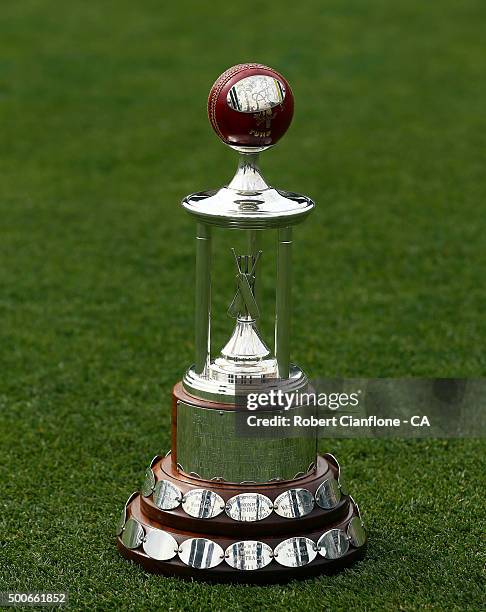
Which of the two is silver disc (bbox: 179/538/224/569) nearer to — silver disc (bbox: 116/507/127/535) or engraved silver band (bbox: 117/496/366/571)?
engraved silver band (bbox: 117/496/366/571)

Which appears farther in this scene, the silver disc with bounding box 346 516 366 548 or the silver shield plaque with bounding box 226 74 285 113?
the silver disc with bounding box 346 516 366 548

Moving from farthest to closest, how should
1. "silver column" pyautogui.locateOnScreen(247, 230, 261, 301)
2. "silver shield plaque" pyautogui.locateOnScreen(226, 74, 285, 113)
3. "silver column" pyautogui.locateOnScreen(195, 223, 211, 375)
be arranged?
"silver column" pyautogui.locateOnScreen(247, 230, 261, 301) → "silver column" pyautogui.locateOnScreen(195, 223, 211, 375) → "silver shield plaque" pyautogui.locateOnScreen(226, 74, 285, 113)

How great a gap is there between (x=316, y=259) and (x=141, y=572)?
10.1 feet

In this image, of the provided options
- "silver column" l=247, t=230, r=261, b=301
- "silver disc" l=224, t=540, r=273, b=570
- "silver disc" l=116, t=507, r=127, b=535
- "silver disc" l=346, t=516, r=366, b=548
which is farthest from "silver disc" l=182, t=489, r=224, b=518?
"silver column" l=247, t=230, r=261, b=301

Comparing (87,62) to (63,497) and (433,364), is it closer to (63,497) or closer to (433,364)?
(433,364)

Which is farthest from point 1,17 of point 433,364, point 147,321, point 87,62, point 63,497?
point 63,497

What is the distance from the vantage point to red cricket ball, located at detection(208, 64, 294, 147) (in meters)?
3.25

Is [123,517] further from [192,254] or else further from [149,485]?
[192,254]

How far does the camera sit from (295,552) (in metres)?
3.33

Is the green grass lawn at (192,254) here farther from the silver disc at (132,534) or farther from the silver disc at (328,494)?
the silver disc at (328,494)

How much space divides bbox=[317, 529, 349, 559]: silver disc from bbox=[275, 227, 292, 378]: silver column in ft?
1.49

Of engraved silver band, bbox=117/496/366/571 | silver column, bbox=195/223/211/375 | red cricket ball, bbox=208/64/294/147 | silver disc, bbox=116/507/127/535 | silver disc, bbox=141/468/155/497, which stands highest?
red cricket ball, bbox=208/64/294/147

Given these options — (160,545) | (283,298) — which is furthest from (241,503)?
(283,298)

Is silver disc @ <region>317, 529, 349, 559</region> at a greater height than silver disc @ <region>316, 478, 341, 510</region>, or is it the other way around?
silver disc @ <region>316, 478, 341, 510</region>
